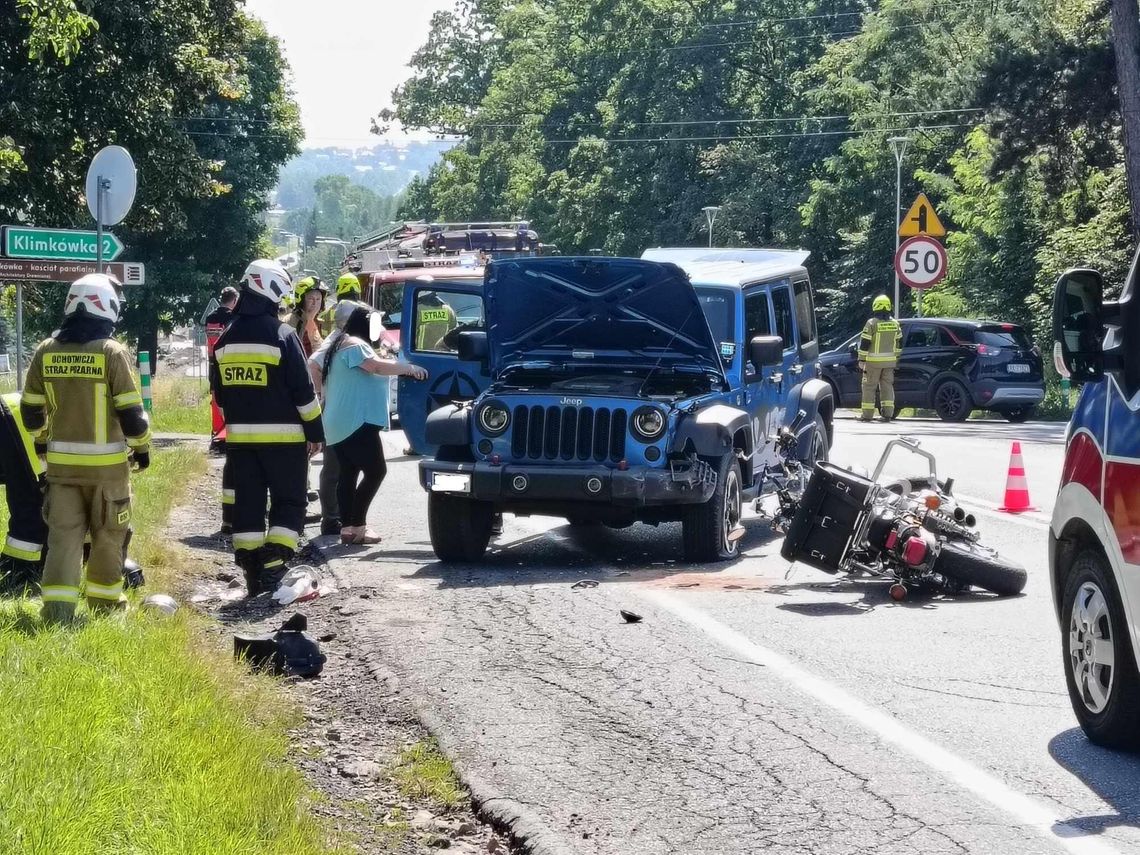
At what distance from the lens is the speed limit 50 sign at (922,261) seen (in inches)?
1193

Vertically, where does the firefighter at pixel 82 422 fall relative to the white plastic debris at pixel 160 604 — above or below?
above

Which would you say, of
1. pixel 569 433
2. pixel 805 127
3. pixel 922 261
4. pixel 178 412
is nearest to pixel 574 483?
pixel 569 433

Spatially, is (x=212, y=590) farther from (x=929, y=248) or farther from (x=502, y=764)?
(x=929, y=248)

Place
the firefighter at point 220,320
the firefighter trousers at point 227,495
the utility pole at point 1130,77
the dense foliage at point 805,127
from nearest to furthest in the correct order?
the firefighter trousers at point 227,495
the firefighter at point 220,320
the utility pole at point 1130,77
the dense foliage at point 805,127

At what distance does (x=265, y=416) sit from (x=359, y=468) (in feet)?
8.54

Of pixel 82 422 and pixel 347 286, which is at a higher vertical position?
pixel 347 286

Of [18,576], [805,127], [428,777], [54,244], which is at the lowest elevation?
[428,777]

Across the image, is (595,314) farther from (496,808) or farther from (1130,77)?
(1130,77)

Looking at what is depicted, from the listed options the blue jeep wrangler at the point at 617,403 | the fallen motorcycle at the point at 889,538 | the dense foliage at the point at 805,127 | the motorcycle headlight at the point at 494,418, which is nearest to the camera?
the fallen motorcycle at the point at 889,538

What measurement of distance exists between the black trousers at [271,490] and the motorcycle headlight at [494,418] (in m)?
1.63

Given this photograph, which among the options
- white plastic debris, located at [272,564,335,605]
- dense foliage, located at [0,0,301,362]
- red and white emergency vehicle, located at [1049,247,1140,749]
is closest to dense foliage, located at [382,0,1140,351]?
dense foliage, located at [0,0,301,362]

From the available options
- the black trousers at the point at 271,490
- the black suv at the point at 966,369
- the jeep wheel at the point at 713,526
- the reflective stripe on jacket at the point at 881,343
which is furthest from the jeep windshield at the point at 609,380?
the black suv at the point at 966,369

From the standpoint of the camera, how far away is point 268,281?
996cm

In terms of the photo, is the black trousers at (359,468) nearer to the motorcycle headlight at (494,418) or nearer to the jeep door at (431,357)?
the motorcycle headlight at (494,418)
